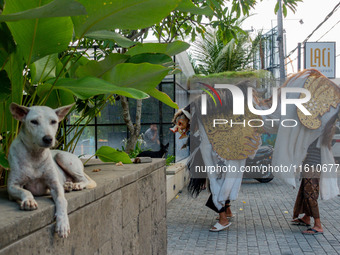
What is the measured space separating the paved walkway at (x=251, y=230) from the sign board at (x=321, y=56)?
11.4 metres

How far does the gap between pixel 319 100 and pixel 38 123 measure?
5722mm

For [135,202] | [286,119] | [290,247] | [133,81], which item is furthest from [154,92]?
[286,119]

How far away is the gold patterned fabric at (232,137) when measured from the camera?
24.4ft

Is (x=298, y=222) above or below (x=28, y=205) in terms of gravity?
below

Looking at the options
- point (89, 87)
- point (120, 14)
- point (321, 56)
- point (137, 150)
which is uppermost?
point (321, 56)

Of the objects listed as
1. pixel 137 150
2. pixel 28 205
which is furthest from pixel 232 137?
pixel 28 205

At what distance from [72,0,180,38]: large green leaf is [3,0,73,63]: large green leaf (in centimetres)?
9

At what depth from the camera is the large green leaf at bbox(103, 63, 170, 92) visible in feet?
10.5

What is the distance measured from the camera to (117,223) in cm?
331

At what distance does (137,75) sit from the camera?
10.7 feet

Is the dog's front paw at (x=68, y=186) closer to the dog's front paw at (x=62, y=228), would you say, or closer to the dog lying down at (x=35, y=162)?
the dog lying down at (x=35, y=162)

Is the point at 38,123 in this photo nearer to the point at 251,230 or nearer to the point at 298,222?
the point at 251,230

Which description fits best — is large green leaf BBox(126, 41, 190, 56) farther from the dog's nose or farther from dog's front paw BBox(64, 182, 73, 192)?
the dog's nose

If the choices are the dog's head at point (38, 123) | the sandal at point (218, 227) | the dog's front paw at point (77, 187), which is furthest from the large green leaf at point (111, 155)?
the sandal at point (218, 227)
